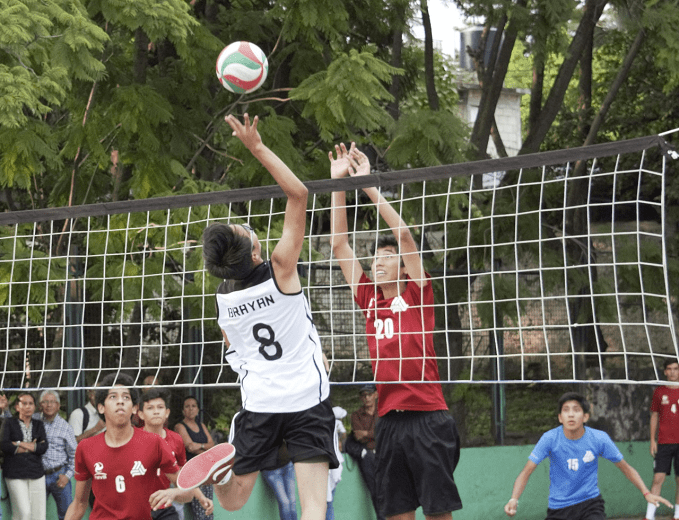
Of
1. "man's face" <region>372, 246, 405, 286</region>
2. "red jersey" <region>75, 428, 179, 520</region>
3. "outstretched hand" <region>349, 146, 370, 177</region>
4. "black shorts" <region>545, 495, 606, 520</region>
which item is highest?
"outstretched hand" <region>349, 146, 370, 177</region>

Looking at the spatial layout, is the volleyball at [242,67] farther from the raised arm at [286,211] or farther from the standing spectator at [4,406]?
the standing spectator at [4,406]

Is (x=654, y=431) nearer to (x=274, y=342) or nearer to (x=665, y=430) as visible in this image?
(x=665, y=430)

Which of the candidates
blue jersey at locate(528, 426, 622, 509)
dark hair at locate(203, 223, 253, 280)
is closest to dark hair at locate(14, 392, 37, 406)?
blue jersey at locate(528, 426, 622, 509)

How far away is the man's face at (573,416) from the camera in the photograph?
7.86 meters

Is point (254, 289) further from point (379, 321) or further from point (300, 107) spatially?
point (300, 107)

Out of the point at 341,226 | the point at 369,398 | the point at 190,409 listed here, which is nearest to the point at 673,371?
the point at 369,398

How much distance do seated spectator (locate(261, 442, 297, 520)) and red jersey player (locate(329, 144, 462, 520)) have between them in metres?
3.45

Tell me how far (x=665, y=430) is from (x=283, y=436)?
767cm

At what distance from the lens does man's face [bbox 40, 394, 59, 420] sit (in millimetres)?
9500

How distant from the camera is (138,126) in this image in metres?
10.1

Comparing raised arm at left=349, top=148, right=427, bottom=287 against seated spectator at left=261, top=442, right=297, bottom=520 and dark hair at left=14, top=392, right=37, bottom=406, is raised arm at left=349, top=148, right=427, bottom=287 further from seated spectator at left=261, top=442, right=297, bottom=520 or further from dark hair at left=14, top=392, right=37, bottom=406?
dark hair at left=14, top=392, right=37, bottom=406

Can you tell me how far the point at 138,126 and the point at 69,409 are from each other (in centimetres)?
313

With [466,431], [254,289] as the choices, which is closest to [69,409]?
[466,431]

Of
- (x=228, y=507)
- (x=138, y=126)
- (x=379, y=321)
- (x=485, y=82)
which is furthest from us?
(x=485, y=82)
